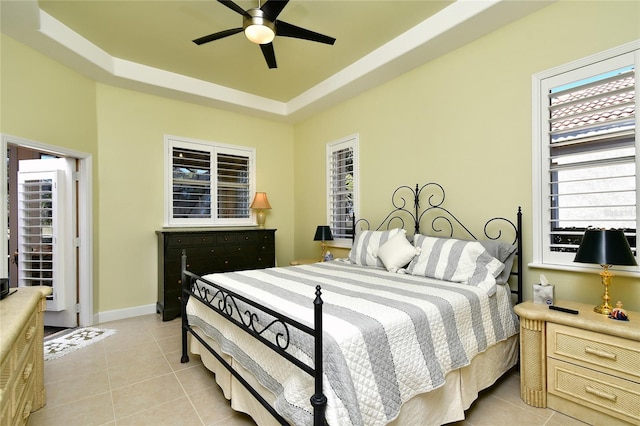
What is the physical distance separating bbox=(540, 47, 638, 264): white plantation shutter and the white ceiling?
786 millimetres

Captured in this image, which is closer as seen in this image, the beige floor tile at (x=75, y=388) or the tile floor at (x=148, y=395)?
the tile floor at (x=148, y=395)

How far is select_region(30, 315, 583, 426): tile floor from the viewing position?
1.97m

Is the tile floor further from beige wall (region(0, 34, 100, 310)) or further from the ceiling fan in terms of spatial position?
the ceiling fan

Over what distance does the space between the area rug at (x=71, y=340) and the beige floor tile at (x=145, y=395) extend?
1163mm

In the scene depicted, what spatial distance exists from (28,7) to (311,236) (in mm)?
3997

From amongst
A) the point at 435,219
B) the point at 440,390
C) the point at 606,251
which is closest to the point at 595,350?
the point at 606,251

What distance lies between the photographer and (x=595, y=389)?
1.86 metres

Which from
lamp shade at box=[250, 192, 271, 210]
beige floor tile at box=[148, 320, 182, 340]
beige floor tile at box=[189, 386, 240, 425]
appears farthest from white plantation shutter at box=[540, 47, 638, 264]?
beige floor tile at box=[148, 320, 182, 340]

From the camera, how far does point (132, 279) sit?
160 inches

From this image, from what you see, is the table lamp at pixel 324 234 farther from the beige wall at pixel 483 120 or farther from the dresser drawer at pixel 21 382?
the dresser drawer at pixel 21 382

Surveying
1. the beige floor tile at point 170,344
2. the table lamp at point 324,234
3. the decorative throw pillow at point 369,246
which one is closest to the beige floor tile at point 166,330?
the beige floor tile at point 170,344

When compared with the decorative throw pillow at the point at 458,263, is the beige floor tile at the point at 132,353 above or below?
below

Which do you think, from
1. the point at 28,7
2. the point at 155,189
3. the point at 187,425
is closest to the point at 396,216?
the point at 187,425

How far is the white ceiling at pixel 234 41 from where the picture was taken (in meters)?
2.76
